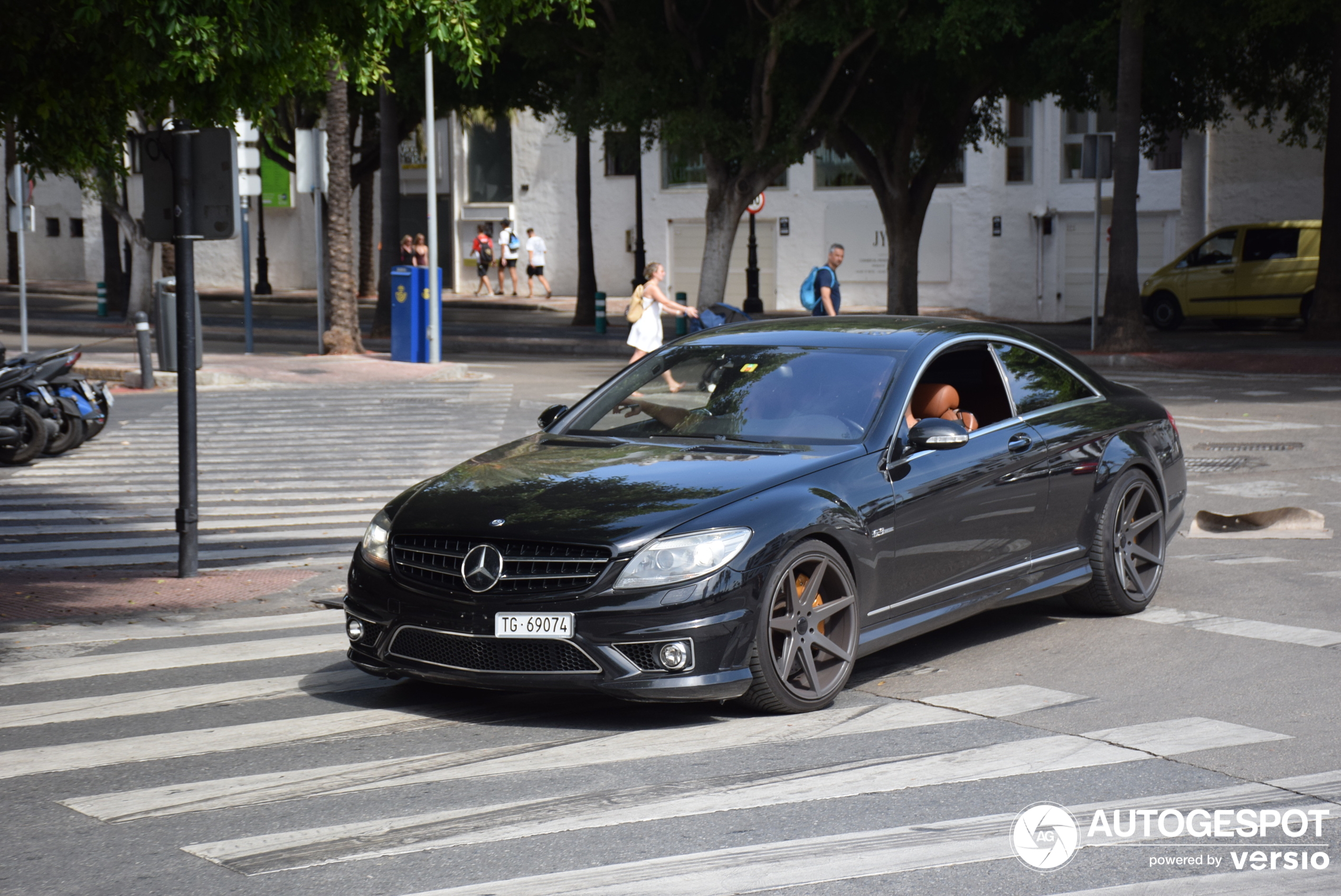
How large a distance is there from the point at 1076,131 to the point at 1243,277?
9601 mm

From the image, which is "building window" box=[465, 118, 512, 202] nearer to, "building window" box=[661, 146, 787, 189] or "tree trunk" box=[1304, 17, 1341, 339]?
"building window" box=[661, 146, 787, 189]

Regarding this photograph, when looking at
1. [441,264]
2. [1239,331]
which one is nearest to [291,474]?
[1239,331]

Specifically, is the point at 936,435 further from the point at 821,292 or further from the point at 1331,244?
the point at 1331,244

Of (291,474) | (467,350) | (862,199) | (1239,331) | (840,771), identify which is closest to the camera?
(840,771)

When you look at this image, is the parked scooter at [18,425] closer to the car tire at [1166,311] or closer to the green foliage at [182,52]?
the green foliage at [182,52]

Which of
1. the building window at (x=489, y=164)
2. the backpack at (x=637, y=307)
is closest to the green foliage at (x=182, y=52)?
the backpack at (x=637, y=307)

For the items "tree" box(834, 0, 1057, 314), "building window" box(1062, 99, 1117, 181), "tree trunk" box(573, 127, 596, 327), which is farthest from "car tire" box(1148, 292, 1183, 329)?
"tree trunk" box(573, 127, 596, 327)

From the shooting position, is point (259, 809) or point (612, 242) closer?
point (259, 809)

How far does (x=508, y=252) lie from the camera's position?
161 feet

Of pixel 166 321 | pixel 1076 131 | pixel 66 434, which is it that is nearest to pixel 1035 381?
pixel 66 434

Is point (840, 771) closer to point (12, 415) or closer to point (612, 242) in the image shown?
point (12, 415)

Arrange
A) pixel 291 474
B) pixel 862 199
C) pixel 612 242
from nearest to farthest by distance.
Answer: pixel 291 474
pixel 862 199
pixel 612 242

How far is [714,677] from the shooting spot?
599 centimetres

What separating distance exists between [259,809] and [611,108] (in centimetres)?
2464
